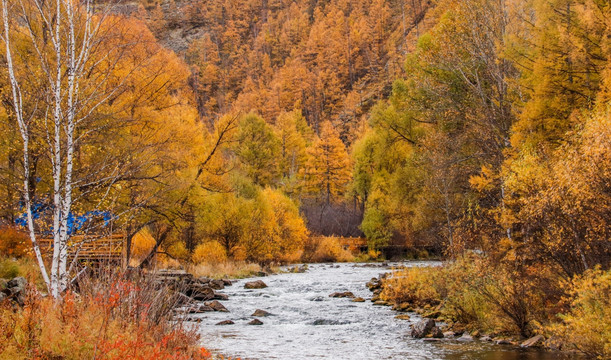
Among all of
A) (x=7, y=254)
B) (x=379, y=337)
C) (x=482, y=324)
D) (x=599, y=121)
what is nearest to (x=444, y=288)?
(x=482, y=324)

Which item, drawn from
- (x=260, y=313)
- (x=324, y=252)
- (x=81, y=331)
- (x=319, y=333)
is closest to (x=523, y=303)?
(x=319, y=333)

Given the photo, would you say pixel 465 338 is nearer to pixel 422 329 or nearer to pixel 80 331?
pixel 422 329

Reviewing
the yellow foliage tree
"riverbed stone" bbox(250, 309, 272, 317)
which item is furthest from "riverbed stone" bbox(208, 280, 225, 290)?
the yellow foliage tree

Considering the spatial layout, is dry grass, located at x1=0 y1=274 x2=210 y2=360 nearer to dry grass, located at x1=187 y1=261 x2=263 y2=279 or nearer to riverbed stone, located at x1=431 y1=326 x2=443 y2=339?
riverbed stone, located at x1=431 y1=326 x2=443 y2=339

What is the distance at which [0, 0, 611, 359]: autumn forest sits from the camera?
25.9 feet

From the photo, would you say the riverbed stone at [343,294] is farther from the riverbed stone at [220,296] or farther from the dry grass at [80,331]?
the dry grass at [80,331]

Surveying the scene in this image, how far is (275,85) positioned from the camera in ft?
328

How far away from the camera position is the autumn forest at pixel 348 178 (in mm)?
7891

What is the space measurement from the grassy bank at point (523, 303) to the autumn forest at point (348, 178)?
0.19ft

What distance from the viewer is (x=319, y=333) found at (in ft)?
45.7

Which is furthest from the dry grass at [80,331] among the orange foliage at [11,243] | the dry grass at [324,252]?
the dry grass at [324,252]

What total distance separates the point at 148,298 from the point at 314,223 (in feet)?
130

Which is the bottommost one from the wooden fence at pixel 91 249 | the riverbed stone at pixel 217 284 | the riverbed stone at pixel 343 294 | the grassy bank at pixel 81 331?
the riverbed stone at pixel 343 294

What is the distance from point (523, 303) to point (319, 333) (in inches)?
221
